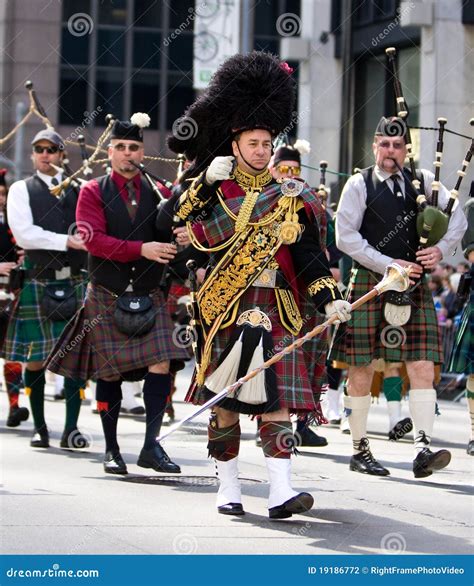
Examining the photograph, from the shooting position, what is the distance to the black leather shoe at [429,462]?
7637 millimetres

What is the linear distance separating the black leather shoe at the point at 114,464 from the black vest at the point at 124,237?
912 mm

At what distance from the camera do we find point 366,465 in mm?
8297

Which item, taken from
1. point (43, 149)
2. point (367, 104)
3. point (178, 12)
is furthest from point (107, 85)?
point (43, 149)

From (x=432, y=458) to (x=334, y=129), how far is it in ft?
52.4

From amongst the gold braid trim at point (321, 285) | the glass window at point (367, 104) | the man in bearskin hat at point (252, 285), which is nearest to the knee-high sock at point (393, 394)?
the man in bearskin hat at point (252, 285)

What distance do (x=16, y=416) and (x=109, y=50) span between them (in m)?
27.3

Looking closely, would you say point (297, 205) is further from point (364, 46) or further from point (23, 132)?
point (23, 132)

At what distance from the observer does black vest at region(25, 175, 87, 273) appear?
388 inches

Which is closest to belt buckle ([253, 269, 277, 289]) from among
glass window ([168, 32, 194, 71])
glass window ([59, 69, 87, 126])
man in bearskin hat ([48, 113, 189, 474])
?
man in bearskin hat ([48, 113, 189, 474])

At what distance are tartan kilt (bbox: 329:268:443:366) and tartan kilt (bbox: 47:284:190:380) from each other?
0.93 meters

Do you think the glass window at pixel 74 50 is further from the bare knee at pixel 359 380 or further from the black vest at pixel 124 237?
the bare knee at pixel 359 380

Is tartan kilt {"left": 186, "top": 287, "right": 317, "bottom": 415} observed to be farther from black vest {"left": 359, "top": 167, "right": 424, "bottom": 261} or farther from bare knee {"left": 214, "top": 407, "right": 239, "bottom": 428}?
black vest {"left": 359, "top": 167, "right": 424, "bottom": 261}

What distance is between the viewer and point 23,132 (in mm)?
38938
